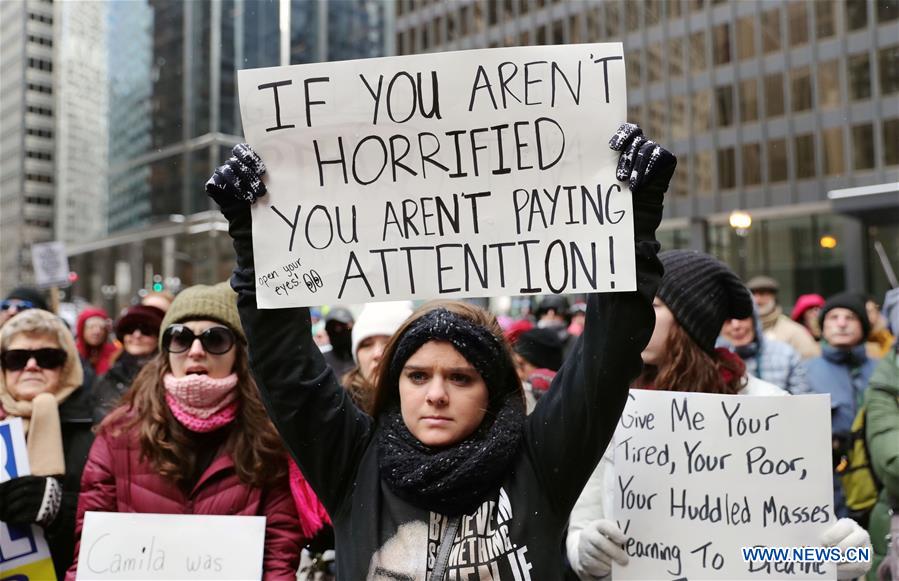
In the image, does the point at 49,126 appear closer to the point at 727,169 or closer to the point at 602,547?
the point at 727,169

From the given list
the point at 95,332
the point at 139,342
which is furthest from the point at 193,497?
the point at 95,332

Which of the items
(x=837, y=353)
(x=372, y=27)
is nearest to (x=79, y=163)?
(x=372, y=27)

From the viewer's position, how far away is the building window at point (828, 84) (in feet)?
106

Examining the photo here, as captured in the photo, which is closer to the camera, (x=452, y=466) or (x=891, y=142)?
(x=452, y=466)

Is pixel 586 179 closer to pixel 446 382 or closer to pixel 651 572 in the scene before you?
pixel 446 382

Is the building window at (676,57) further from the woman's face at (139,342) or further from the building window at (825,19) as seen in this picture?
the woman's face at (139,342)

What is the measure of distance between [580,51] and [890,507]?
250cm

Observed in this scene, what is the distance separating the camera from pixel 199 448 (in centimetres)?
280

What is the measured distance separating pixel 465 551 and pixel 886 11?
3431cm

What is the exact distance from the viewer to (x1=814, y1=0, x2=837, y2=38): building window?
32.3 metres

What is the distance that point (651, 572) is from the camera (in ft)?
8.02

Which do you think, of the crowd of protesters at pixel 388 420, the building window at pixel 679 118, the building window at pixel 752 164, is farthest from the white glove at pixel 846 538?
the building window at pixel 679 118

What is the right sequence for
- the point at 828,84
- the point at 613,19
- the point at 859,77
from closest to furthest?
1. the point at 859,77
2. the point at 828,84
3. the point at 613,19

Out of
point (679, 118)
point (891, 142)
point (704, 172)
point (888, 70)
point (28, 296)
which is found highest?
point (679, 118)
